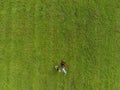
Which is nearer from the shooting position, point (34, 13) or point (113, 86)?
point (34, 13)

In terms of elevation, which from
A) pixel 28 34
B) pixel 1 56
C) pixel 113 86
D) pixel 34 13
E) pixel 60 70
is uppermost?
pixel 34 13

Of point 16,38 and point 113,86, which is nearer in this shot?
point 16,38

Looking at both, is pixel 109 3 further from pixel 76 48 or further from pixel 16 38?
pixel 16 38

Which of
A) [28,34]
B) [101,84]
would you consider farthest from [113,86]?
[28,34]

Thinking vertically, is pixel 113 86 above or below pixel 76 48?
below

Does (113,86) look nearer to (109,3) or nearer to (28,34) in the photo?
(109,3)

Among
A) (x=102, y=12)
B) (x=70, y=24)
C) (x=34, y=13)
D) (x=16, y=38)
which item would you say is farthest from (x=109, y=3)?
(x=16, y=38)
